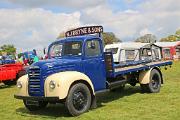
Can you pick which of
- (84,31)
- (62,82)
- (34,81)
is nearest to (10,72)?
(84,31)

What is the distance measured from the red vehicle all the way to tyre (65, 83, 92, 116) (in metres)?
9.57

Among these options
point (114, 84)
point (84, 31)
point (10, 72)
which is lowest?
point (114, 84)

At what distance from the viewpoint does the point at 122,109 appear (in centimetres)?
1029

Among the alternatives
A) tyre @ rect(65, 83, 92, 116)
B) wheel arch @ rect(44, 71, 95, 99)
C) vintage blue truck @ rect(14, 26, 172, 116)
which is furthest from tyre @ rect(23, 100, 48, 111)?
tyre @ rect(65, 83, 92, 116)

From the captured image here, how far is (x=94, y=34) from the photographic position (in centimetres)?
1159

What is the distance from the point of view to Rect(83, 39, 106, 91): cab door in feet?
34.8

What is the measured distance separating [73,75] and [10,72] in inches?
403

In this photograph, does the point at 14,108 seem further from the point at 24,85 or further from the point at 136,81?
the point at 136,81

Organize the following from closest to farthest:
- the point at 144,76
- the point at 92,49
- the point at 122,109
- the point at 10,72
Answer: the point at 122,109
the point at 92,49
the point at 144,76
the point at 10,72

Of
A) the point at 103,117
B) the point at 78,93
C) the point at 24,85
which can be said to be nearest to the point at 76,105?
the point at 78,93

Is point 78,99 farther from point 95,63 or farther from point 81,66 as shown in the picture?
point 95,63

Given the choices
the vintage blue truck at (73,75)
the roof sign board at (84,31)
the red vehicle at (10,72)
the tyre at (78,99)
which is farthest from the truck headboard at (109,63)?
the red vehicle at (10,72)

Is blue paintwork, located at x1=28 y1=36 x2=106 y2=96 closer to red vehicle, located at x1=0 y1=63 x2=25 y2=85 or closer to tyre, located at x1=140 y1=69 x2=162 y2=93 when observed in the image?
tyre, located at x1=140 y1=69 x2=162 y2=93

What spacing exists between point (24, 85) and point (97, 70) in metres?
2.23
